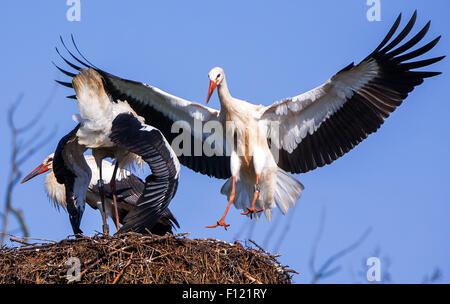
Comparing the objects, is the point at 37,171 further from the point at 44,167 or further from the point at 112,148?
the point at 112,148

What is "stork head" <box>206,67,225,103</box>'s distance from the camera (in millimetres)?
8984

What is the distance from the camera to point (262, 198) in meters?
9.33

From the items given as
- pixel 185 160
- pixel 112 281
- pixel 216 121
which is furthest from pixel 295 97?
pixel 112 281

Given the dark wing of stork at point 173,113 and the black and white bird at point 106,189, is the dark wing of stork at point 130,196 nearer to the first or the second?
the black and white bird at point 106,189

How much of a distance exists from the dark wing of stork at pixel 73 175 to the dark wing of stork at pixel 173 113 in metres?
0.92

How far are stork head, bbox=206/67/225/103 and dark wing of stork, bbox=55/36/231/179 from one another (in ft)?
1.45

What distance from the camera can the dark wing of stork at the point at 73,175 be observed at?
8.83 metres

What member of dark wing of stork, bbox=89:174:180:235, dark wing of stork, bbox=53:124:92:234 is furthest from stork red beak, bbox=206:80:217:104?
dark wing of stork, bbox=89:174:180:235

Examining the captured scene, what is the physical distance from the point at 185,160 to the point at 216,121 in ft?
3.05

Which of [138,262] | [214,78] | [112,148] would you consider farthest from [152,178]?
[214,78]

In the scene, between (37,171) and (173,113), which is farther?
(37,171)

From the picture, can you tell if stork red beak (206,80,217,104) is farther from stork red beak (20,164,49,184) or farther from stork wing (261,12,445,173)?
stork red beak (20,164,49,184)

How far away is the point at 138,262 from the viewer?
23.6ft

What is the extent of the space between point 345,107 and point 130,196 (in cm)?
307
